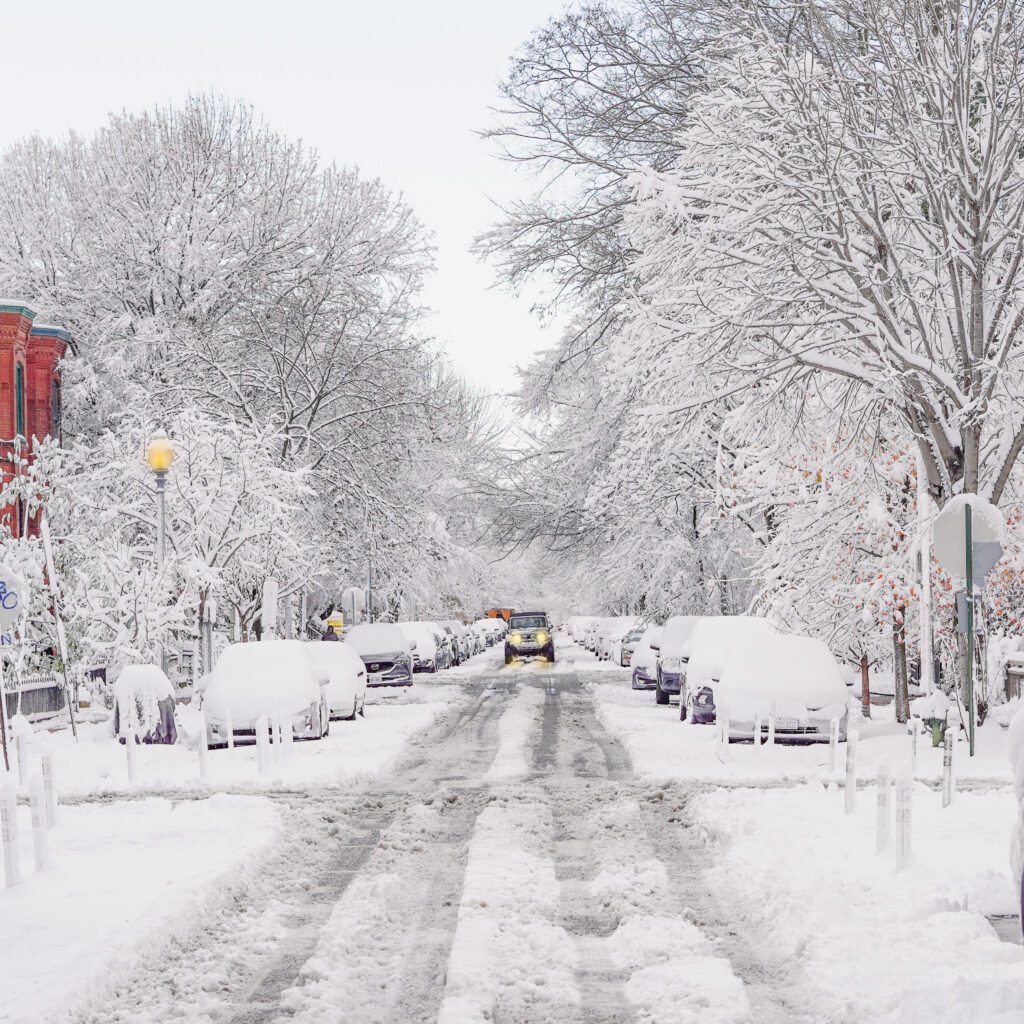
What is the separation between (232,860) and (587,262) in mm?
15251

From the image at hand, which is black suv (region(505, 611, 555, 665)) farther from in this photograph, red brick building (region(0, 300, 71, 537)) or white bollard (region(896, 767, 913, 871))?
white bollard (region(896, 767, 913, 871))

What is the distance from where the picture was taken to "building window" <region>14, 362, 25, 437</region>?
3775 cm

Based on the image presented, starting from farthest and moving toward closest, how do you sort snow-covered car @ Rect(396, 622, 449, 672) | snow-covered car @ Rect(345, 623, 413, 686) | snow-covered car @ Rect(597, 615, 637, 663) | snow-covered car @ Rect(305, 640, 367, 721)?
snow-covered car @ Rect(597, 615, 637, 663) → snow-covered car @ Rect(396, 622, 449, 672) → snow-covered car @ Rect(345, 623, 413, 686) → snow-covered car @ Rect(305, 640, 367, 721)

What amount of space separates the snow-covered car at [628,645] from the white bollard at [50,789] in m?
33.4

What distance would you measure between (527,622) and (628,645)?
25.4 feet

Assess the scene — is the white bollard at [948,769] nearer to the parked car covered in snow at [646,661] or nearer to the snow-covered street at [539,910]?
the snow-covered street at [539,910]

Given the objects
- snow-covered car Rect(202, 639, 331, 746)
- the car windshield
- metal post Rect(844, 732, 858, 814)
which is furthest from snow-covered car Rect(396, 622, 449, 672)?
metal post Rect(844, 732, 858, 814)

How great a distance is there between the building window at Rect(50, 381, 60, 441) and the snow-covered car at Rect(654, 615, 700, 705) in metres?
20.4

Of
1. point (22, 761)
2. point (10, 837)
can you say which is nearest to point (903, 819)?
point (10, 837)

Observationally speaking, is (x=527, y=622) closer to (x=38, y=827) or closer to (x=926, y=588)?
(x=926, y=588)

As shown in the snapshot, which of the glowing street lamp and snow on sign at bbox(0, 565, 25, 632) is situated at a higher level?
the glowing street lamp

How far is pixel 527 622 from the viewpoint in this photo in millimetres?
53188

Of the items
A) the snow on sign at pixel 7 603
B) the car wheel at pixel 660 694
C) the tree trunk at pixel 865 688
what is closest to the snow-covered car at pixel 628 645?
the car wheel at pixel 660 694

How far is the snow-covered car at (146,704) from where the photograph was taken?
19.4 metres
